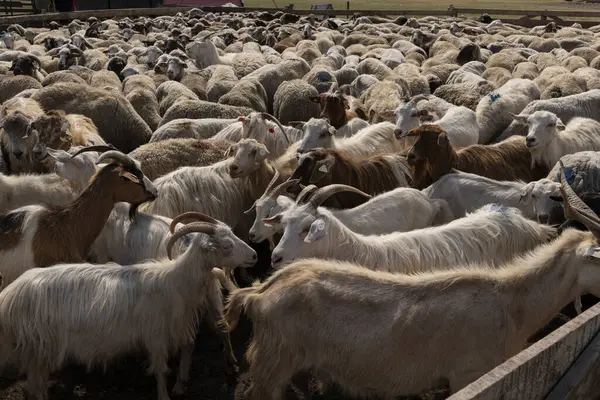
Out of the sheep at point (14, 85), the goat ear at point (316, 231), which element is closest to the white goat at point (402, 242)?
the goat ear at point (316, 231)

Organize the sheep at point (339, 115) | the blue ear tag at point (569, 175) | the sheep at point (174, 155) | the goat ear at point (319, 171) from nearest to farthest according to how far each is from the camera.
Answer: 1. the goat ear at point (319, 171)
2. the blue ear tag at point (569, 175)
3. the sheep at point (174, 155)
4. the sheep at point (339, 115)

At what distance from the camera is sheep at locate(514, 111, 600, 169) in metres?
7.12

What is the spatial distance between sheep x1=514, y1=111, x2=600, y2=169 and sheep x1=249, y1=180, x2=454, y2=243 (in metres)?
1.76

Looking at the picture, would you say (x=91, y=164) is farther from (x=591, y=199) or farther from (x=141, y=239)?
(x=591, y=199)

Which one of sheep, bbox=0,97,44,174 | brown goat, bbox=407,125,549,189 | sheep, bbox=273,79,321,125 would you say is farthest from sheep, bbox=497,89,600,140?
sheep, bbox=0,97,44,174

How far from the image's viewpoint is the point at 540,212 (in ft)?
18.5

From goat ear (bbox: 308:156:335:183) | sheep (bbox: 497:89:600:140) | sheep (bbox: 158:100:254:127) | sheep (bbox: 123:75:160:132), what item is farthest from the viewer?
sheep (bbox: 123:75:160:132)

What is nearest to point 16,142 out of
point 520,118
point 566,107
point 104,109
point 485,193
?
point 104,109

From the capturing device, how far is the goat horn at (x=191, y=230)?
4559mm

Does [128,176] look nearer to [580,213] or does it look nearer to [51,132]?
[51,132]

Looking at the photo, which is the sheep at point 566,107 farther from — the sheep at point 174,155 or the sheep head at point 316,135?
the sheep at point 174,155

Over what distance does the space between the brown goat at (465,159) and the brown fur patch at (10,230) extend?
3.78 metres

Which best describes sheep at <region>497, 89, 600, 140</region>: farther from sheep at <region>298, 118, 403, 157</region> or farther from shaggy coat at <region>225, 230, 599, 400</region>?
shaggy coat at <region>225, 230, 599, 400</region>

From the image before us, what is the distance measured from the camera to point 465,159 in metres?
6.92
